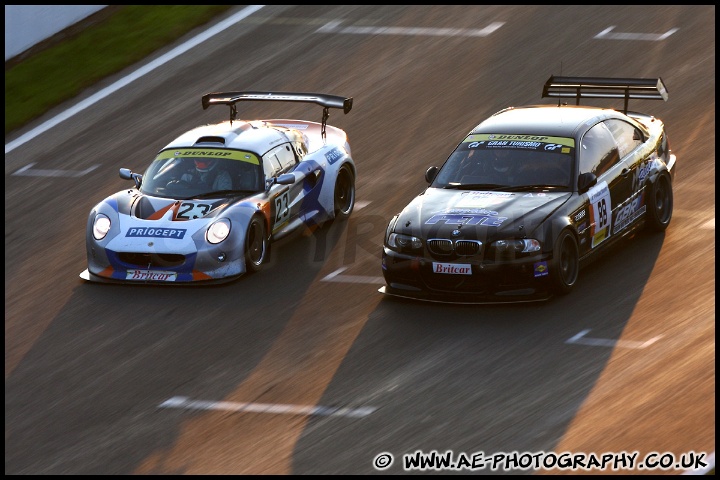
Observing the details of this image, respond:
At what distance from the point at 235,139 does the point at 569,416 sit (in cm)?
616

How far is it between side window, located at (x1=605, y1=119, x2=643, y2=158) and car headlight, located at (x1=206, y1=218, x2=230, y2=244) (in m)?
4.13

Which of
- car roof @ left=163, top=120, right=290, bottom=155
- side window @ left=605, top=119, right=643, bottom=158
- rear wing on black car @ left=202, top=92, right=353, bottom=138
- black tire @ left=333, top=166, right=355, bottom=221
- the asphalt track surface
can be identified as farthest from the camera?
black tire @ left=333, top=166, right=355, bottom=221

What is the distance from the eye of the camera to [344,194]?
613 inches

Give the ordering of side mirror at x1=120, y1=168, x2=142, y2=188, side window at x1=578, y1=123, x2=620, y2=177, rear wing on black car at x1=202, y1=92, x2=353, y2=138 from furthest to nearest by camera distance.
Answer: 1. rear wing on black car at x1=202, y1=92, x2=353, y2=138
2. side mirror at x1=120, y1=168, x2=142, y2=188
3. side window at x1=578, y1=123, x2=620, y2=177

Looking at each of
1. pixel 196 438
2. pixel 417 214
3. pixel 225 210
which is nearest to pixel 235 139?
pixel 225 210

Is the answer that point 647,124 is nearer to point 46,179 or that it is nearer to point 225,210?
point 225,210

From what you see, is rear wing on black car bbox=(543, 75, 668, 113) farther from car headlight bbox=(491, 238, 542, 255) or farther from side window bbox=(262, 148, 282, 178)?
car headlight bbox=(491, 238, 542, 255)

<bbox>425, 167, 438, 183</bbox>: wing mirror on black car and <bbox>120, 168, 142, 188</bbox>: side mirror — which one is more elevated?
<bbox>425, 167, 438, 183</bbox>: wing mirror on black car

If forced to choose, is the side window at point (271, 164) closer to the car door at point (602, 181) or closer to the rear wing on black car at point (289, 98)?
the rear wing on black car at point (289, 98)

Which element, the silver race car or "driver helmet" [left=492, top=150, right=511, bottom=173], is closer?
"driver helmet" [left=492, top=150, right=511, bottom=173]

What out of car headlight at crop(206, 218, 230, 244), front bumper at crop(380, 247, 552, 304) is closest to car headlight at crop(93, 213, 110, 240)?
car headlight at crop(206, 218, 230, 244)

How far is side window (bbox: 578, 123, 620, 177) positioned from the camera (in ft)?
43.3

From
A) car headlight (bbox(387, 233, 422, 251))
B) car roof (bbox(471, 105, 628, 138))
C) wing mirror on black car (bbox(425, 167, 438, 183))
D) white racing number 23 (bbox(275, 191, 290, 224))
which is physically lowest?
white racing number 23 (bbox(275, 191, 290, 224))

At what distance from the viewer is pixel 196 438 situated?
10141 mm
